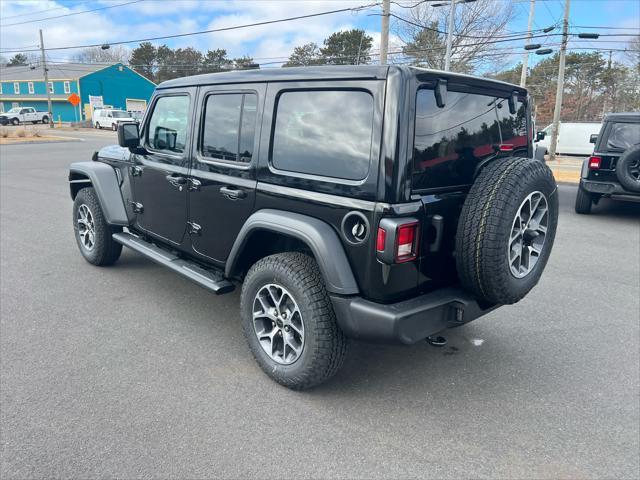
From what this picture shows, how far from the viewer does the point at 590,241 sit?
7.22 metres

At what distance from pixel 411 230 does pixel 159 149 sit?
2642mm

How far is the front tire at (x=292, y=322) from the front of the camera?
115 inches

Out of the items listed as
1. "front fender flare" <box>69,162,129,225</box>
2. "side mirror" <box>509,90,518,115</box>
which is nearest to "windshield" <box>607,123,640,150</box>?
"side mirror" <box>509,90,518,115</box>

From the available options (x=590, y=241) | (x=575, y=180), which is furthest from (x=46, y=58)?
(x=590, y=241)

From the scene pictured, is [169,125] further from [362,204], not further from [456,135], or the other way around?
[456,135]

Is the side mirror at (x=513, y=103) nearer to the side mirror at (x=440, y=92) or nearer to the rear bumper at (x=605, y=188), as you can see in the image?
the side mirror at (x=440, y=92)

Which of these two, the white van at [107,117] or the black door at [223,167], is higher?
the white van at [107,117]

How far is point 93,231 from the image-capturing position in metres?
5.31

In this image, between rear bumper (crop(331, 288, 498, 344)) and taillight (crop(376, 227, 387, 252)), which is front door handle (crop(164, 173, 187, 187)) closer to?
rear bumper (crop(331, 288, 498, 344))

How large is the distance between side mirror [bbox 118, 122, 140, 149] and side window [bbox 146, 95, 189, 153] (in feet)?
0.36

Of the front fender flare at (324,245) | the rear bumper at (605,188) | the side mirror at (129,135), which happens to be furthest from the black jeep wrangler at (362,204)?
the rear bumper at (605,188)

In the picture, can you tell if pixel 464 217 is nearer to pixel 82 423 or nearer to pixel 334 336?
pixel 334 336

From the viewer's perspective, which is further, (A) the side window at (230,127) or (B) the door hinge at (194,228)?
(B) the door hinge at (194,228)

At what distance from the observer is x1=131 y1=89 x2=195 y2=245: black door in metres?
3.98
